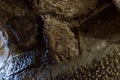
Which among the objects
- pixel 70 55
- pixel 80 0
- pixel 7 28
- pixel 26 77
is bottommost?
pixel 26 77

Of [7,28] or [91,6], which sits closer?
[91,6]

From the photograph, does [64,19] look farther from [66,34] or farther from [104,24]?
[104,24]

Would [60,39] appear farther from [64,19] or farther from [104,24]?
[104,24]

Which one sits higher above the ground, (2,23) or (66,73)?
(2,23)

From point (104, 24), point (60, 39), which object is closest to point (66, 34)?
point (60, 39)

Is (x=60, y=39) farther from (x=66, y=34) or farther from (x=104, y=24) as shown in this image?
(x=104, y=24)

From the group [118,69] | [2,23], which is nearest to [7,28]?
[2,23]

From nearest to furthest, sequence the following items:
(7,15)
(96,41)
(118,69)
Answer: (118,69)
(96,41)
(7,15)

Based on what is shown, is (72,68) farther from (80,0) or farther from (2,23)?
(2,23)

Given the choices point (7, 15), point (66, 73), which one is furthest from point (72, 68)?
point (7, 15)

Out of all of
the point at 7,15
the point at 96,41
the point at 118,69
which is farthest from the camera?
the point at 7,15
